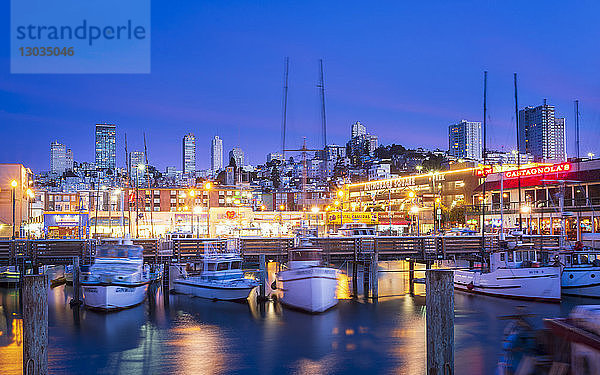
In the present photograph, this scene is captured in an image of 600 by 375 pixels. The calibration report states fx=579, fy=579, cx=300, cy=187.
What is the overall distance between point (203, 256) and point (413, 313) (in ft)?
47.2

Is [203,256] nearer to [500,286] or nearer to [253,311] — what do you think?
[253,311]

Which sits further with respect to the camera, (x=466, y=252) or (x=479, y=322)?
(x=466, y=252)

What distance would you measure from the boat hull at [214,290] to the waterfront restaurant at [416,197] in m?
30.3

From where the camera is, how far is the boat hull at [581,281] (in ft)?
123

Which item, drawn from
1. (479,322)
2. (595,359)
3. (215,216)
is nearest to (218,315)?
(479,322)

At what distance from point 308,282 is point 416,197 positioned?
179 ft

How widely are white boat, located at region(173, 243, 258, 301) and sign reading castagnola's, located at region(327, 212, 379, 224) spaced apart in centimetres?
2938

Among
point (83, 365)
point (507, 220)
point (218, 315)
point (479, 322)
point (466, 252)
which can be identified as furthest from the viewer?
point (507, 220)

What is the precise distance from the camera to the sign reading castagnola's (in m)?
68.9

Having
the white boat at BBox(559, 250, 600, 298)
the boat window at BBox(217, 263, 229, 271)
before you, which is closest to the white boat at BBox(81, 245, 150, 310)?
the boat window at BBox(217, 263, 229, 271)

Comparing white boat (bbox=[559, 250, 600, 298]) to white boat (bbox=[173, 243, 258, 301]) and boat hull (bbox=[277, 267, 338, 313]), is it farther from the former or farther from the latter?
white boat (bbox=[173, 243, 258, 301])

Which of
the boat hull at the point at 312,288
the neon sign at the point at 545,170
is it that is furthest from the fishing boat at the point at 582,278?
the neon sign at the point at 545,170

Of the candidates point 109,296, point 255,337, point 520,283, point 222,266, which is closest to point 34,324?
point 255,337

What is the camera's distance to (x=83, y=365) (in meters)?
21.9
